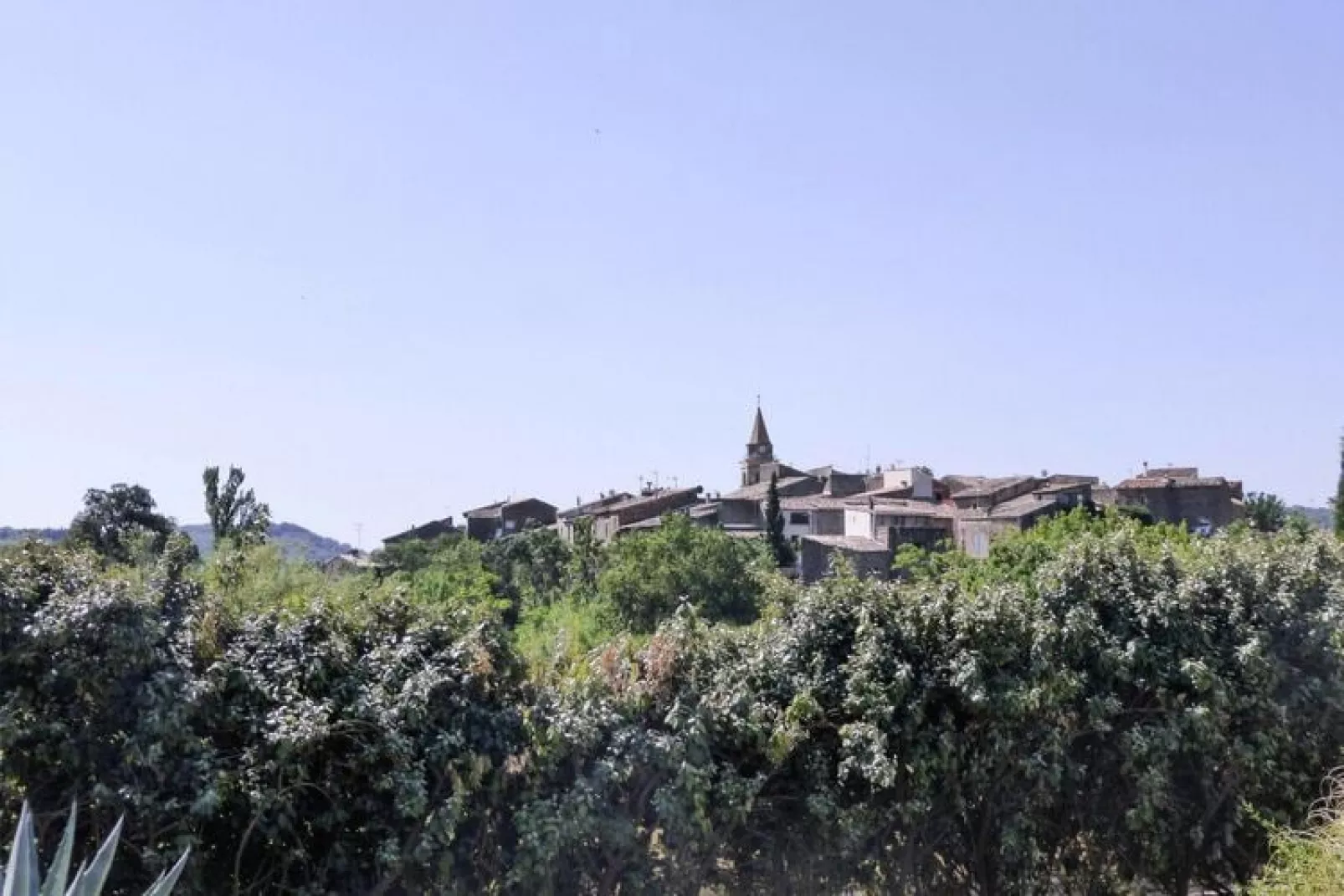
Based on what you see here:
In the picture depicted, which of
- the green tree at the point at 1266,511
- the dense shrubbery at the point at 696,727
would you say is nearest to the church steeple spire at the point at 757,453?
the green tree at the point at 1266,511

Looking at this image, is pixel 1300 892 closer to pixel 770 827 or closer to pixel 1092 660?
pixel 1092 660

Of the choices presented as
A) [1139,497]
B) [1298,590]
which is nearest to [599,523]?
[1139,497]

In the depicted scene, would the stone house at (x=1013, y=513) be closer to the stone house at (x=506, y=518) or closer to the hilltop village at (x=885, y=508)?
the hilltop village at (x=885, y=508)

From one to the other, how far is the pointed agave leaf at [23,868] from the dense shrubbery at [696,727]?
794 millimetres

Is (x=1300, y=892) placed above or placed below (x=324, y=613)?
below

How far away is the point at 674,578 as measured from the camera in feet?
148

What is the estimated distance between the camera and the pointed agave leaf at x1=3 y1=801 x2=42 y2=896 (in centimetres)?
408

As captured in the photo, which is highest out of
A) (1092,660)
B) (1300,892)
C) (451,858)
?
(1092,660)

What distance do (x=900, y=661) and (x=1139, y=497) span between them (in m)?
58.5

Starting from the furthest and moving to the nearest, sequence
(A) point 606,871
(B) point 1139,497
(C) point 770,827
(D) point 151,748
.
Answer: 1. (B) point 1139,497
2. (C) point 770,827
3. (A) point 606,871
4. (D) point 151,748

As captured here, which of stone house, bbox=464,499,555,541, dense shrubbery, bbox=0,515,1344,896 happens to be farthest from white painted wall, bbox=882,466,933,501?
→ dense shrubbery, bbox=0,515,1344,896

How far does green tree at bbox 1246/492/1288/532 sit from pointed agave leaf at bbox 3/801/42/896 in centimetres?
5456

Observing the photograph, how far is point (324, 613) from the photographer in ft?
18.8

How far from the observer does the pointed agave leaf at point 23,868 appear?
4.08m
